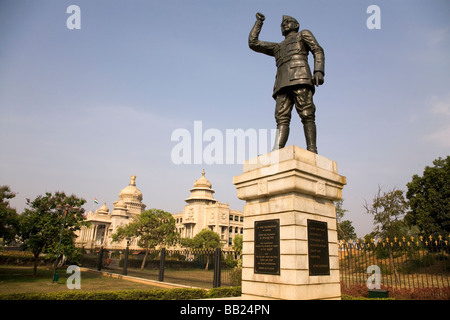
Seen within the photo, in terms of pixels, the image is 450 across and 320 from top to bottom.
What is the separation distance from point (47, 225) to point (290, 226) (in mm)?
20149

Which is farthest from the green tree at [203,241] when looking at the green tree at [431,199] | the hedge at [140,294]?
the hedge at [140,294]

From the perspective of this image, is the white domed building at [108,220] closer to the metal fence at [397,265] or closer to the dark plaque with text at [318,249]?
the metal fence at [397,265]

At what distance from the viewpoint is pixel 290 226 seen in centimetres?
541

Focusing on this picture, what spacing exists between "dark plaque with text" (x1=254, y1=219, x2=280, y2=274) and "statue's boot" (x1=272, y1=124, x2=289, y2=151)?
1.74m

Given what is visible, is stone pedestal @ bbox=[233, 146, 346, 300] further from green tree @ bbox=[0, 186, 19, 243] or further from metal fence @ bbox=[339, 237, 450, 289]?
green tree @ bbox=[0, 186, 19, 243]

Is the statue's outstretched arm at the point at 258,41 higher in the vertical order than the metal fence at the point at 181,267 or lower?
higher

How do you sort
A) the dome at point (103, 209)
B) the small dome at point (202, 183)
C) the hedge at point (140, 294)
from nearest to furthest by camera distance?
the hedge at point (140, 294) < the small dome at point (202, 183) < the dome at point (103, 209)

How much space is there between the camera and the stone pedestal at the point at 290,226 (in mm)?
5316

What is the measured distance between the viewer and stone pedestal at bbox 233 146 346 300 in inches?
209

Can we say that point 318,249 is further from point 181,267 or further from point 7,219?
point 181,267

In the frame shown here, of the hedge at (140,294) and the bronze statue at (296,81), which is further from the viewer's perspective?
the hedge at (140,294)

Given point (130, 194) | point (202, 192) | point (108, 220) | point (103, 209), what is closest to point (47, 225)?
point (202, 192)
